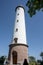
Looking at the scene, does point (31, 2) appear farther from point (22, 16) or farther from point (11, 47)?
point (22, 16)

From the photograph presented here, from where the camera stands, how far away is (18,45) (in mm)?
23594

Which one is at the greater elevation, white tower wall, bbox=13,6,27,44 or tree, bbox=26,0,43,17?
white tower wall, bbox=13,6,27,44

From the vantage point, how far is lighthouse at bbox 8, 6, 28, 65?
23042 mm

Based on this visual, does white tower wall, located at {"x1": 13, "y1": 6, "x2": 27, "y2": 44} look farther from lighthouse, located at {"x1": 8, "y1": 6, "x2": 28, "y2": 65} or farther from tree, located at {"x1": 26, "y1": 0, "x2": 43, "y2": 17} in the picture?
tree, located at {"x1": 26, "y1": 0, "x2": 43, "y2": 17}

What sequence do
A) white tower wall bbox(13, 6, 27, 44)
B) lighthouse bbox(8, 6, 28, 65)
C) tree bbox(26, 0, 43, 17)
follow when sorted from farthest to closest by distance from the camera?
white tower wall bbox(13, 6, 27, 44)
lighthouse bbox(8, 6, 28, 65)
tree bbox(26, 0, 43, 17)

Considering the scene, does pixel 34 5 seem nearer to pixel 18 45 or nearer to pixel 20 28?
pixel 18 45

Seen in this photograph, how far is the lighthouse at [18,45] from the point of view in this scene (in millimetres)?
23042

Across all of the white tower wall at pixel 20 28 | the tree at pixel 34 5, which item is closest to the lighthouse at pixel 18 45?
the white tower wall at pixel 20 28

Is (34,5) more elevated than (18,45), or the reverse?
(34,5)

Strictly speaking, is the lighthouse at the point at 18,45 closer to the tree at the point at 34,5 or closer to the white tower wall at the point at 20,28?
the white tower wall at the point at 20,28

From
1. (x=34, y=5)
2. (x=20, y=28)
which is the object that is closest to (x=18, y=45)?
(x=20, y=28)

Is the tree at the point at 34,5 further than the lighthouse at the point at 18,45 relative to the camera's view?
No

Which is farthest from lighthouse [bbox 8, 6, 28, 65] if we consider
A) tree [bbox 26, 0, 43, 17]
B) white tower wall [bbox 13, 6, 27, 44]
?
tree [bbox 26, 0, 43, 17]

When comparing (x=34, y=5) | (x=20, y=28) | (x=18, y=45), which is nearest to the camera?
(x=34, y=5)
